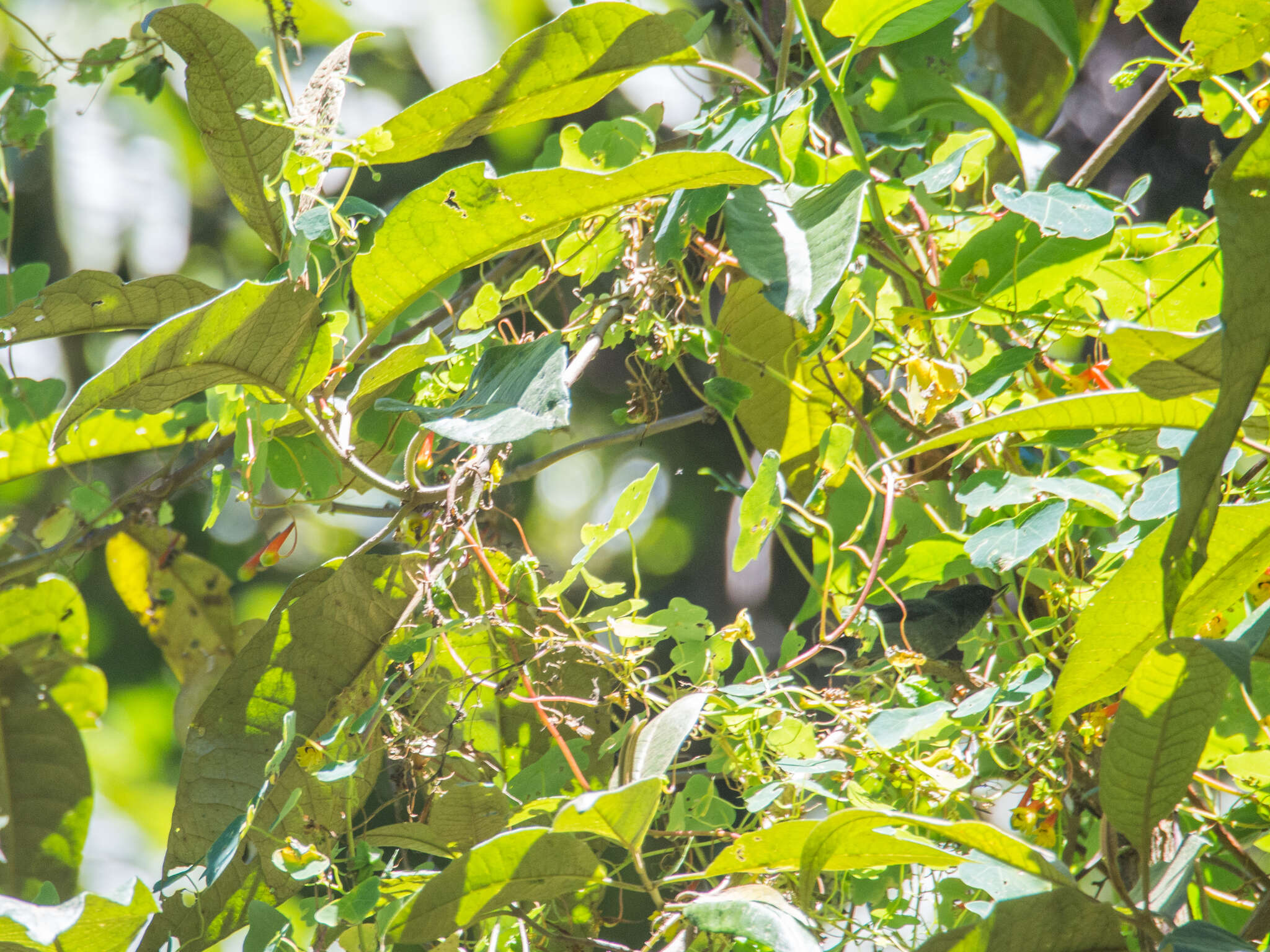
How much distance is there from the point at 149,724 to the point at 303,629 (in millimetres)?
594

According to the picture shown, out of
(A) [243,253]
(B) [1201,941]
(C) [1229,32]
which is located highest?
(A) [243,253]

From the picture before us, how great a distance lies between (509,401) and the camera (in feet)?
1.30

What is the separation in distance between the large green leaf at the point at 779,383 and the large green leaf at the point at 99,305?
33 cm

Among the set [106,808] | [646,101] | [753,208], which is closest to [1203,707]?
[753,208]

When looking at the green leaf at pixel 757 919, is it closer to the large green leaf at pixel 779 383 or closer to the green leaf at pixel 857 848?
the green leaf at pixel 857 848

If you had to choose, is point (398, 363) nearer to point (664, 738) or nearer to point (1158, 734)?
point (664, 738)

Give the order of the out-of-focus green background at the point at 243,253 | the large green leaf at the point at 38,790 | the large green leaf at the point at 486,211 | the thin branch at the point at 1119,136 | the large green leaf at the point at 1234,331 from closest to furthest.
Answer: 1. the large green leaf at the point at 1234,331
2. the large green leaf at the point at 486,211
3. the thin branch at the point at 1119,136
4. the large green leaf at the point at 38,790
5. the out-of-focus green background at the point at 243,253

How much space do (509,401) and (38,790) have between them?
29.2 inches

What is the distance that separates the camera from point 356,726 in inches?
18.3

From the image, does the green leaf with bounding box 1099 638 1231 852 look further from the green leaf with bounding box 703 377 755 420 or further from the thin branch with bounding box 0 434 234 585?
the thin branch with bounding box 0 434 234 585

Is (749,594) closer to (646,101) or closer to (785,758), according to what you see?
(785,758)

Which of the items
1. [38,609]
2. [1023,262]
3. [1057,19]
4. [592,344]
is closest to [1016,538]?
[1023,262]

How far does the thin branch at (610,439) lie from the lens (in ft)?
2.24

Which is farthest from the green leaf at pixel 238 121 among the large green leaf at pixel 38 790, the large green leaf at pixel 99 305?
the large green leaf at pixel 38 790
